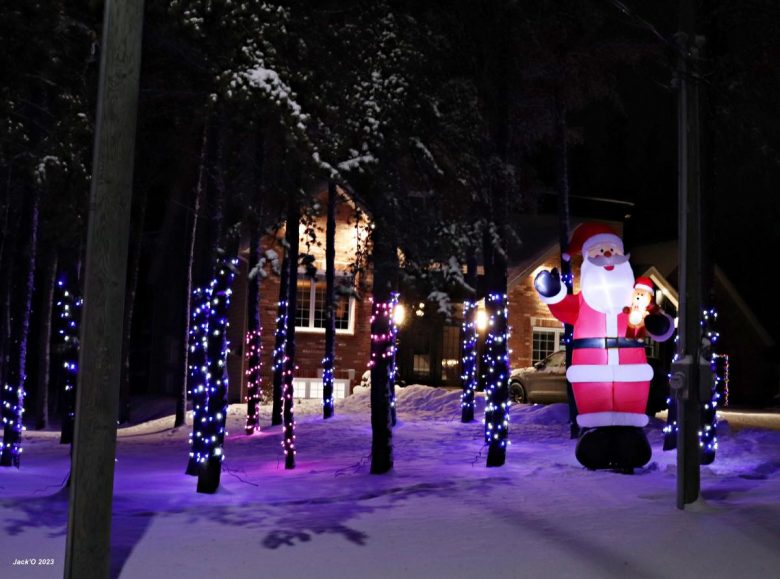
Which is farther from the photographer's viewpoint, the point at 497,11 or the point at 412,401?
the point at 412,401

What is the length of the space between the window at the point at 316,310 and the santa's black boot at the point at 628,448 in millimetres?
18274

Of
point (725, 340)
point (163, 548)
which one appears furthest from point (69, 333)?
point (725, 340)

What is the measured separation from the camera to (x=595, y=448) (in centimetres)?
1290

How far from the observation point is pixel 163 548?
8148mm

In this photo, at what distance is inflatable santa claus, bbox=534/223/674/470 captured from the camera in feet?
41.1

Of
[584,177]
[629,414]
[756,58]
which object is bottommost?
[629,414]

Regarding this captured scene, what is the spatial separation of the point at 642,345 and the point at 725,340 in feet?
91.3

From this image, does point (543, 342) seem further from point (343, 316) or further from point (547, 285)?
point (547, 285)

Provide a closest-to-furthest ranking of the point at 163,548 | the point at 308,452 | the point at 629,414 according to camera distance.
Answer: the point at 163,548
the point at 629,414
the point at 308,452

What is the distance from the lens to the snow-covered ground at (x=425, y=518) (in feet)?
25.0

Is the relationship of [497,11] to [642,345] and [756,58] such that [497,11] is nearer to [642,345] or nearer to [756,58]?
[756,58]

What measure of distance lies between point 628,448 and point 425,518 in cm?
419

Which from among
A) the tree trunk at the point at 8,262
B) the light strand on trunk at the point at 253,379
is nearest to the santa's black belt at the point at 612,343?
the light strand on trunk at the point at 253,379

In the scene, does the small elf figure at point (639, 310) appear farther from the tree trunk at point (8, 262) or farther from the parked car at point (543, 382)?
the tree trunk at point (8, 262)
